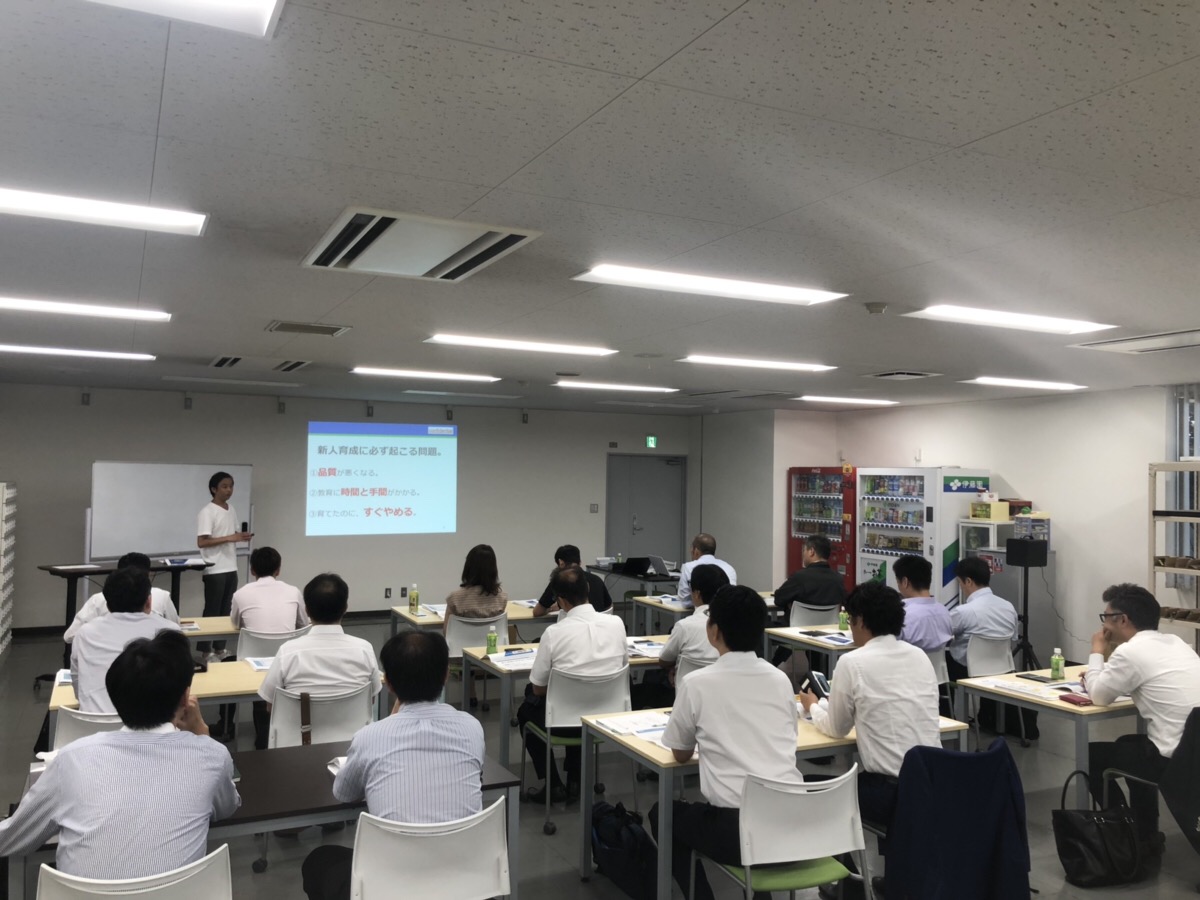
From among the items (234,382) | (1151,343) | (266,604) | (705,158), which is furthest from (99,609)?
(1151,343)

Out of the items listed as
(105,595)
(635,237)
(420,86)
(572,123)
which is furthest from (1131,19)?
(105,595)

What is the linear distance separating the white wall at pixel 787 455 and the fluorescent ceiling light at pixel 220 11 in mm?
9611

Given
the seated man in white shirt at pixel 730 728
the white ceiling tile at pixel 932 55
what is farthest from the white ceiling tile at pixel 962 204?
the seated man in white shirt at pixel 730 728

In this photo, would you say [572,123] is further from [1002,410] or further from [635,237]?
[1002,410]

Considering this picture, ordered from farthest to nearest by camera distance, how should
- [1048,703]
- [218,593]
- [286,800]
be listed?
[218,593] < [1048,703] < [286,800]

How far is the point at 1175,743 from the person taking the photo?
3.75 meters

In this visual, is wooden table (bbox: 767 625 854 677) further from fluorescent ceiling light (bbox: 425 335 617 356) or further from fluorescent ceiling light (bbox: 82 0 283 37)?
fluorescent ceiling light (bbox: 82 0 283 37)

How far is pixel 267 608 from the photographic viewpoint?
17.0 ft

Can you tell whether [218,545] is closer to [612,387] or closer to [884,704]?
[612,387]

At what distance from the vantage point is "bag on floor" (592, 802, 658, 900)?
3344 millimetres

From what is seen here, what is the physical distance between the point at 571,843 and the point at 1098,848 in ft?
7.77

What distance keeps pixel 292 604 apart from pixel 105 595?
127 cm

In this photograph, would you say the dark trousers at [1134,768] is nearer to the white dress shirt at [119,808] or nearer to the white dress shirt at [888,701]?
the white dress shirt at [888,701]

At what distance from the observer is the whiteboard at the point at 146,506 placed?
8375 mm
